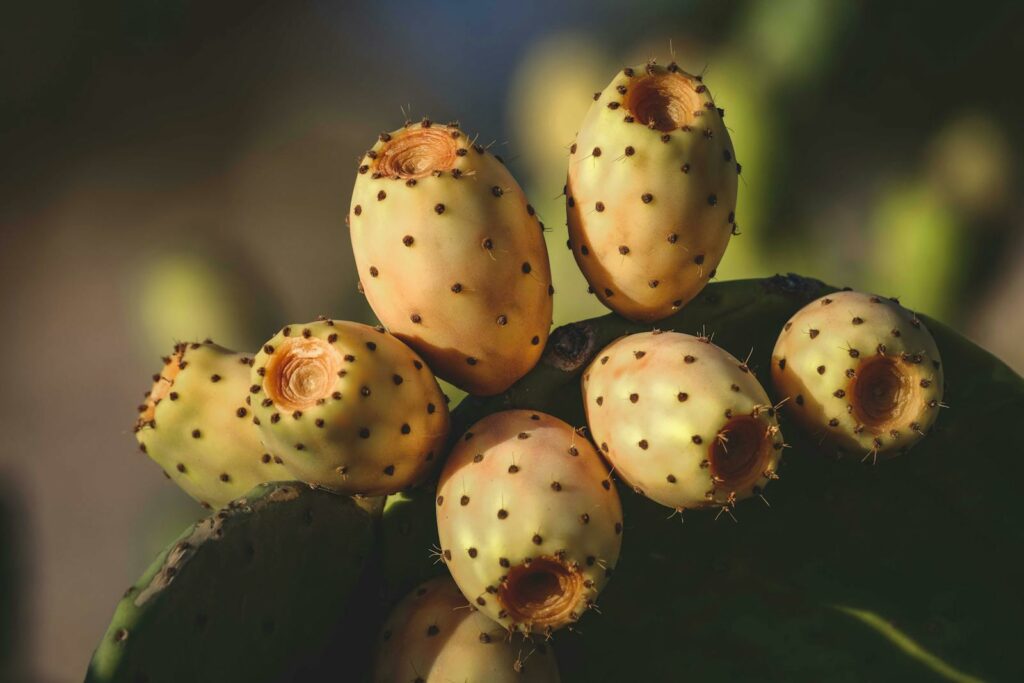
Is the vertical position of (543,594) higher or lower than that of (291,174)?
lower

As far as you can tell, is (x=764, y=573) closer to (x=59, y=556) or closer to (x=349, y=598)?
(x=349, y=598)

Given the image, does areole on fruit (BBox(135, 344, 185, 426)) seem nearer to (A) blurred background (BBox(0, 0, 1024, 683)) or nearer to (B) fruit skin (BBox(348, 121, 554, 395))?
(B) fruit skin (BBox(348, 121, 554, 395))

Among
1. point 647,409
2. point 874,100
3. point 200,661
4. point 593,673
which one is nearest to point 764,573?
point 593,673

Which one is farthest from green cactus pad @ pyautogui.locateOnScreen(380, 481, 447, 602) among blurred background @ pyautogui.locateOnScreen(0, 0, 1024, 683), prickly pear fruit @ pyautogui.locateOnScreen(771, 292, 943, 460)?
blurred background @ pyautogui.locateOnScreen(0, 0, 1024, 683)

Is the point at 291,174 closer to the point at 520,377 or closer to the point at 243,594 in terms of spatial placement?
the point at 520,377

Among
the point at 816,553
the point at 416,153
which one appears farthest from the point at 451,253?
the point at 816,553

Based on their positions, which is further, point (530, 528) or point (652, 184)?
point (652, 184)

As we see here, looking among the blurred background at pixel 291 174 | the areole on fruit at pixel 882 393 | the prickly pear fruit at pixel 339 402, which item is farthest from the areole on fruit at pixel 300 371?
the blurred background at pixel 291 174
